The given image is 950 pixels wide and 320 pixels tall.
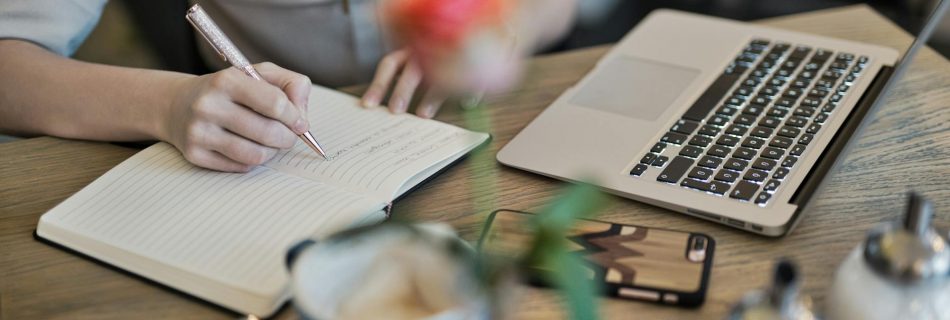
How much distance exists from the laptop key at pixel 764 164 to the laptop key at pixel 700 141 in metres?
0.05

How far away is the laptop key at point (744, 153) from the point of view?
740 millimetres

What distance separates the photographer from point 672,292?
59 cm

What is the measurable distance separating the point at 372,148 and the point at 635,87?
279 mm

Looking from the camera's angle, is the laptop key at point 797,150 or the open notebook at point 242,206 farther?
the laptop key at point 797,150

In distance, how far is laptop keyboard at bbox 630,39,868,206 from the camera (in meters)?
0.72

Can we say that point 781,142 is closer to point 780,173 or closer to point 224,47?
point 780,173

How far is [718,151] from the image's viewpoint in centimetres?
75

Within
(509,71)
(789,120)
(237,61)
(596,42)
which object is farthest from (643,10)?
(509,71)

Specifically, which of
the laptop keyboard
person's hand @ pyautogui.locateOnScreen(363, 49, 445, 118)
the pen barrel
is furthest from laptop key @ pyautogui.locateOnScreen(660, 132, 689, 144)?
the pen barrel

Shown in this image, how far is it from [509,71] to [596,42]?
1.23 m

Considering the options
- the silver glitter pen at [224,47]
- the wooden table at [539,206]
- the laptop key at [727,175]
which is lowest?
the wooden table at [539,206]

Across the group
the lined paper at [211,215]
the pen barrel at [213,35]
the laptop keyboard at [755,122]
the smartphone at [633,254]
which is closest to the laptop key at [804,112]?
the laptop keyboard at [755,122]

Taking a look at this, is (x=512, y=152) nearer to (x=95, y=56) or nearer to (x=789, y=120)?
(x=789, y=120)

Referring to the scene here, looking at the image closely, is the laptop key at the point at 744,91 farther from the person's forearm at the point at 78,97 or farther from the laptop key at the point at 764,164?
the person's forearm at the point at 78,97
